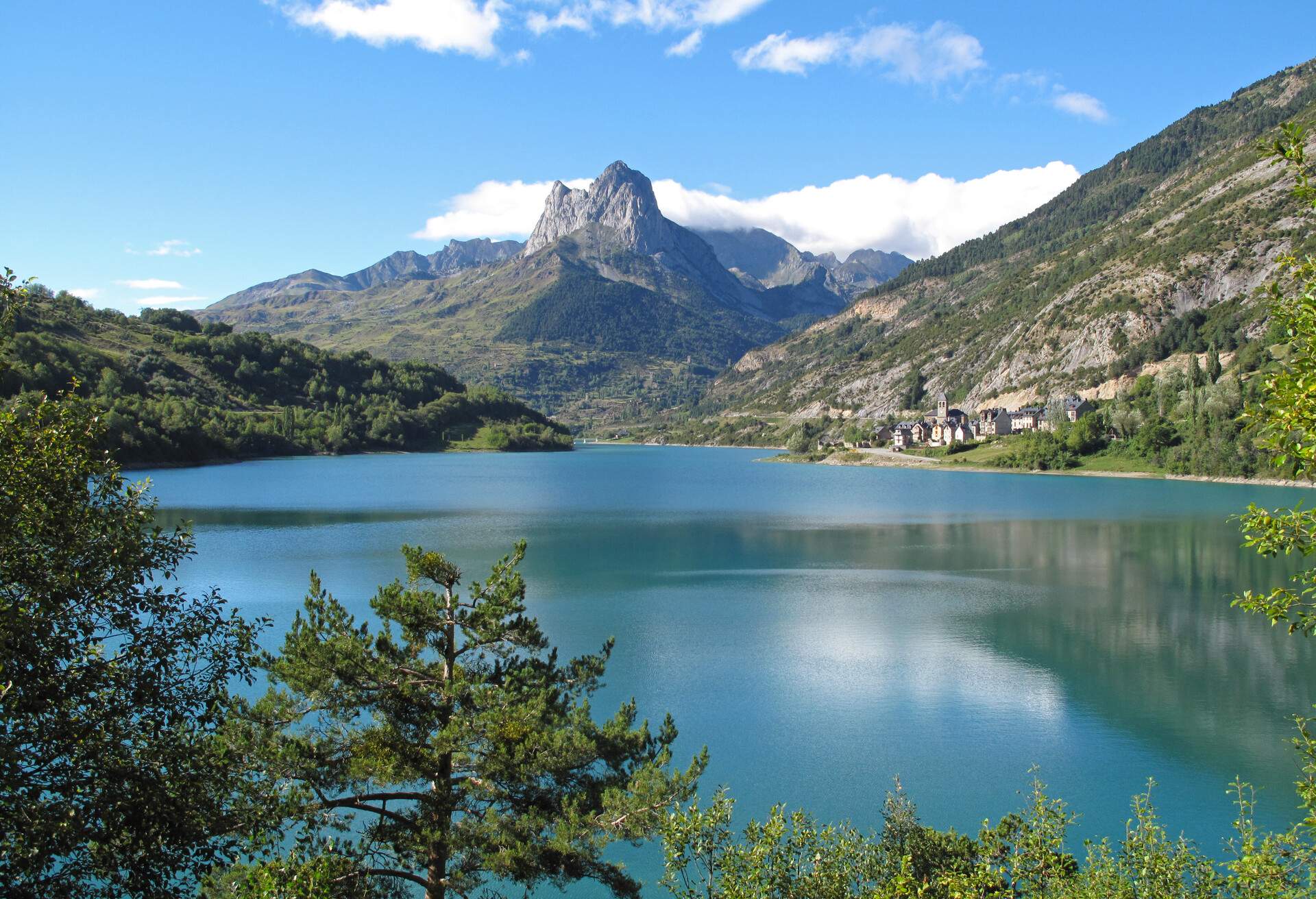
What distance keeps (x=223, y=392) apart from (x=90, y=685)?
168 meters

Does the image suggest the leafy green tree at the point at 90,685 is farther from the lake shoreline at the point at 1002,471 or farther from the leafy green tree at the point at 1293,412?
the lake shoreline at the point at 1002,471

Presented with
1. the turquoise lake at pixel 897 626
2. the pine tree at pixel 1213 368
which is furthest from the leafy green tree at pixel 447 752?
the pine tree at pixel 1213 368

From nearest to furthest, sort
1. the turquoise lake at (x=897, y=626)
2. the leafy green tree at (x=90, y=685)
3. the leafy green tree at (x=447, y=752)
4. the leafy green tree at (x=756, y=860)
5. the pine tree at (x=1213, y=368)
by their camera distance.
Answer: the leafy green tree at (x=90, y=685) < the leafy green tree at (x=756, y=860) < the leafy green tree at (x=447, y=752) < the turquoise lake at (x=897, y=626) < the pine tree at (x=1213, y=368)

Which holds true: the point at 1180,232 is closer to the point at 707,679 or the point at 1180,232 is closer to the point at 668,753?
the point at 707,679

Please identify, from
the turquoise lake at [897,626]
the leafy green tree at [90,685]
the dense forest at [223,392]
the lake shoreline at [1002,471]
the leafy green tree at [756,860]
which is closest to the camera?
the leafy green tree at [90,685]

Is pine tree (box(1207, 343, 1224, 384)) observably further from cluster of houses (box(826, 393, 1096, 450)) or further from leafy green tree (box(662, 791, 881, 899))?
leafy green tree (box(662, 791, 881, 899))

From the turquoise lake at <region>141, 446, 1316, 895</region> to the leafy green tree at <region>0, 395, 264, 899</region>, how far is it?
33.9 ft

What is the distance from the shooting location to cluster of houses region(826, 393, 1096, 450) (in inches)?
5650

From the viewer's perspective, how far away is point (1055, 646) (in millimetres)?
32938

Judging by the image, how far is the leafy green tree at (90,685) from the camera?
25.6 feet

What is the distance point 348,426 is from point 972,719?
157497 mm

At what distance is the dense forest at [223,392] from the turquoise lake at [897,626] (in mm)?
41334

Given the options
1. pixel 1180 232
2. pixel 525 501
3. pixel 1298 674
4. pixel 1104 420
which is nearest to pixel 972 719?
pixel 1298 674

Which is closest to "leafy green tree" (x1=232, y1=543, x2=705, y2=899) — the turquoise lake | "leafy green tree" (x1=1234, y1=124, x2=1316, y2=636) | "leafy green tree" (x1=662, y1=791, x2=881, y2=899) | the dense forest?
"leafy green tree" (x1=662, y1=791, x2=881, y2=899)
